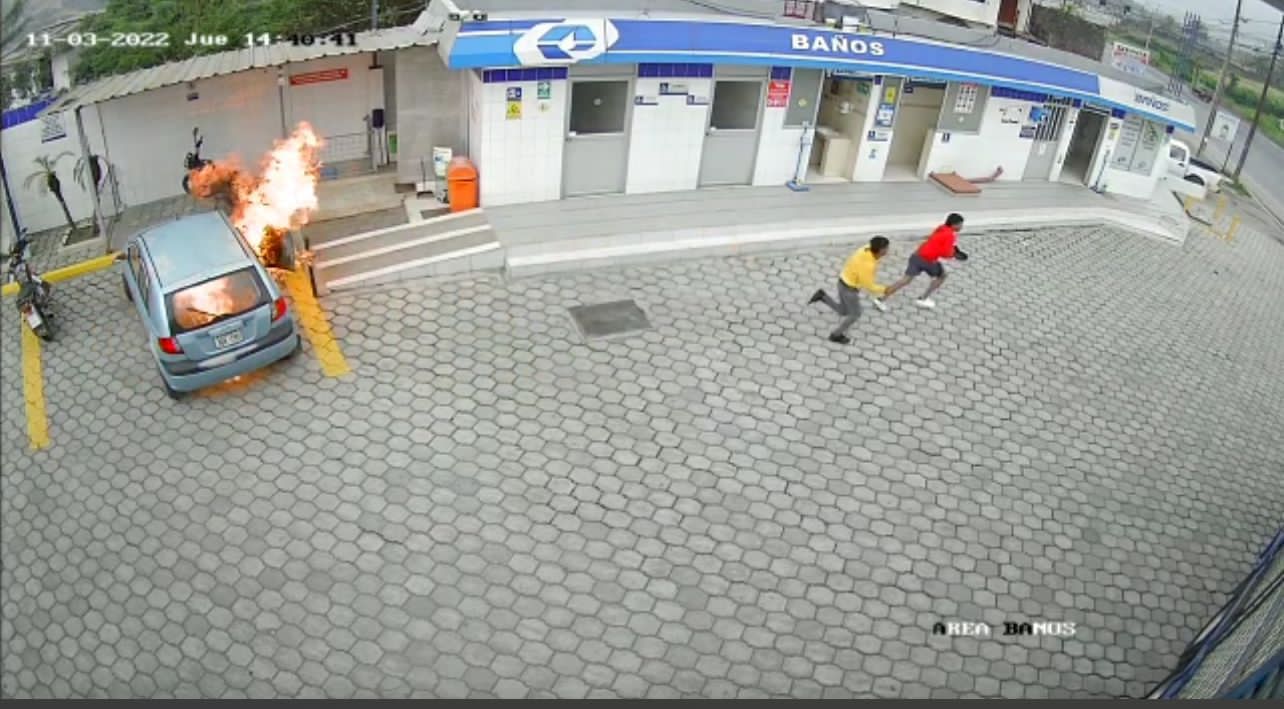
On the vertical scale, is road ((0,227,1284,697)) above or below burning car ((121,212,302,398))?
below

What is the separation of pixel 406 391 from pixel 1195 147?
46795 mm

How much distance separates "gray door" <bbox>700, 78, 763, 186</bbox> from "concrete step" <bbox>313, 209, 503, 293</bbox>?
4.62 m

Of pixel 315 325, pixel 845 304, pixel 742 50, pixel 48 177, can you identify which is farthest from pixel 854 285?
pixel 48 177

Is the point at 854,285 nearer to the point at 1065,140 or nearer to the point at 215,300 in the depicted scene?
the point at 215,300

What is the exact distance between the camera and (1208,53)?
70312mm

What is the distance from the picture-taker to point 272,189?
15000mm

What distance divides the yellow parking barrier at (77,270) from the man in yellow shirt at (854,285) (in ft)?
36.0

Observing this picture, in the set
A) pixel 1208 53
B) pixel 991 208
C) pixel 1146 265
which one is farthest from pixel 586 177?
pixel 1208 53

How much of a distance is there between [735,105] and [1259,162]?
4780 centimetres

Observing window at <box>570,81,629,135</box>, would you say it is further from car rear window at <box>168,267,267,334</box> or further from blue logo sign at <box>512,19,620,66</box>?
car rear window at <box>168,267,267,334</box>

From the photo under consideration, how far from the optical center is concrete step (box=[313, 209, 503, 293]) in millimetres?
13508

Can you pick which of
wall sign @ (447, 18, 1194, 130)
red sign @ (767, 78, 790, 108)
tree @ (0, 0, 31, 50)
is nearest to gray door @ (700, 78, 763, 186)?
red sign @ (767, 78, 790, 108)

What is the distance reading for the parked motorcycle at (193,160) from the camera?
15406 mm

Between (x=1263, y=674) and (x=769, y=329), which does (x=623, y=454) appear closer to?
(x=769, y=329)
